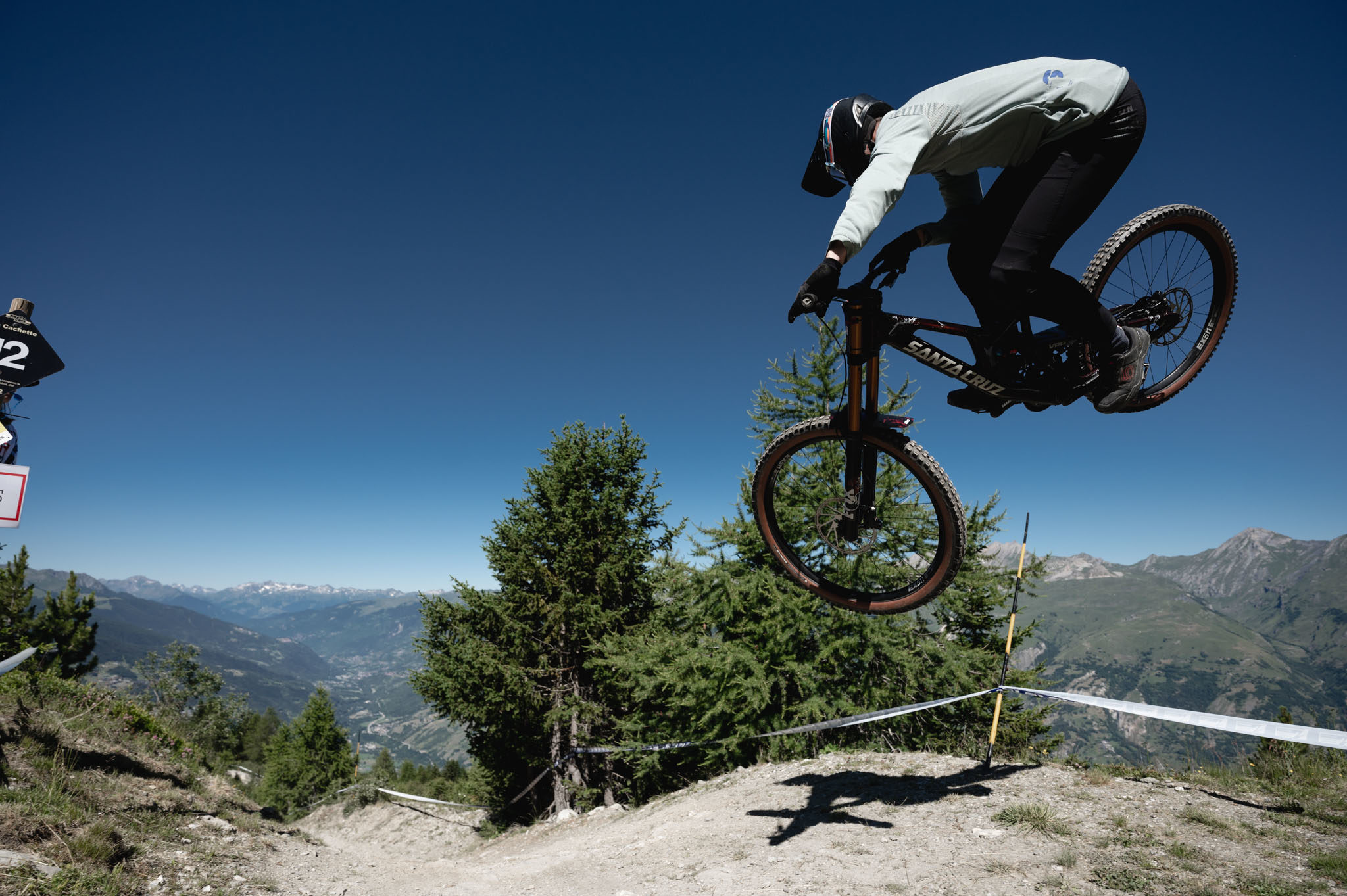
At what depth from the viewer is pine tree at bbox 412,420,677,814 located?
52.7ft

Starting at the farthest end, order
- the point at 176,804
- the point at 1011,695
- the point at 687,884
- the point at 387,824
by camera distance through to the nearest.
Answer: the point at 387,824, the point at 1011,695, the point at 176,804, the point at 687,884

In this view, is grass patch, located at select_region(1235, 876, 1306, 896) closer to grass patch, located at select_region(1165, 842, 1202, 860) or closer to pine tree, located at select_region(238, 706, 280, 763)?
grass patch, located at select_region(1165, 842, 1202, 860)

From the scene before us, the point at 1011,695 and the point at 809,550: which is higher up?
the point at 809,550

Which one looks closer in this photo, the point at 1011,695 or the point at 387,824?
the point at 1011,695

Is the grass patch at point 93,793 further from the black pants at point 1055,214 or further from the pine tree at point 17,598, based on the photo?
the pine tree at point 17,598

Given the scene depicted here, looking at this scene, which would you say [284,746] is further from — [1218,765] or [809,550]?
[1218,765]

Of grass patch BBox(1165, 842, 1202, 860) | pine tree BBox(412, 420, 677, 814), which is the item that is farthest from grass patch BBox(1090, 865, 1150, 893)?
pine tree BBox(412, 420, 677, 814)

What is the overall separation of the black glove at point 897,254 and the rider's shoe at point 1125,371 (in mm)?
1217

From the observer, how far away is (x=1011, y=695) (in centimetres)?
1363

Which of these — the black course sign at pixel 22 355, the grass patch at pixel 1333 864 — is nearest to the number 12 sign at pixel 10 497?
the black course sign at pixel 22 355

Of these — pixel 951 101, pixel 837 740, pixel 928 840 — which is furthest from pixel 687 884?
pixel 837 740

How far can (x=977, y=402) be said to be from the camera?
3230mm

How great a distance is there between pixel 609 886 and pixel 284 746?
68670 millimetres

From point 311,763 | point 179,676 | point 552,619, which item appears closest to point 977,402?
point 552,619
